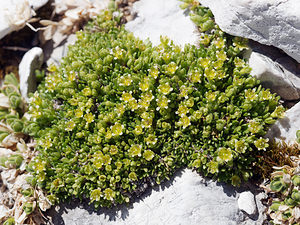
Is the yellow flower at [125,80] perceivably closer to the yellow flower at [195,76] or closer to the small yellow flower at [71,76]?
the small yellow flower at [71,76]

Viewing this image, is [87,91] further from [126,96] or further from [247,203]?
[247,203]

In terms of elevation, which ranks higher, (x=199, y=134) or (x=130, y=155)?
(x=199, y=134)

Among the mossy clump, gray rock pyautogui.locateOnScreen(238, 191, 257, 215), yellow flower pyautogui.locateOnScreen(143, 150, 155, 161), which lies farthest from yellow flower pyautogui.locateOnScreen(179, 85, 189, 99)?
gray rock pyautogui.locateOnScreen(238, 191, 257, 215)

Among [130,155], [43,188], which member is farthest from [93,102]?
[43,188]

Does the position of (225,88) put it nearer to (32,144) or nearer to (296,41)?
(296,41)

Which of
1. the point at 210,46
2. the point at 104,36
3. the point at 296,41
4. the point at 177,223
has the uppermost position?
the point at 296,41

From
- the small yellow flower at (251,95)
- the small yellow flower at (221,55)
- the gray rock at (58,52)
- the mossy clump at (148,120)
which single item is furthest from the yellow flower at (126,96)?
the gray rock at (58,52)
